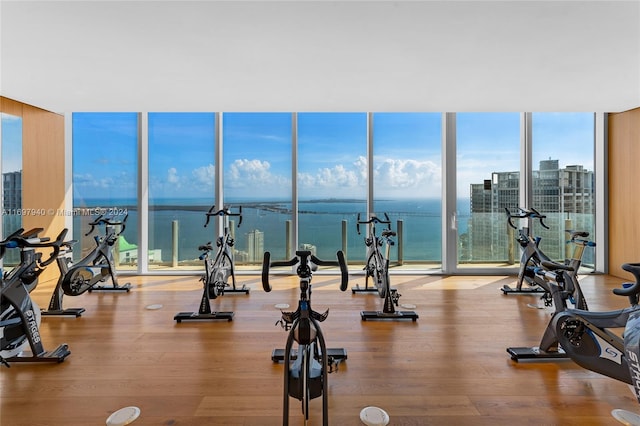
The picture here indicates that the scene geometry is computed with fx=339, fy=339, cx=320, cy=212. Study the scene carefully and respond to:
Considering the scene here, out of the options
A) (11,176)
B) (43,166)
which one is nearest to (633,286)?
(11,176)

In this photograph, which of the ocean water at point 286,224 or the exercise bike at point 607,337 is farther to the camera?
the ocean water at point 286,224

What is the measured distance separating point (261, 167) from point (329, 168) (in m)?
1.16

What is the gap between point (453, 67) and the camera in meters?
3.46

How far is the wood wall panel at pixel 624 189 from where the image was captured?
5188 millimetres

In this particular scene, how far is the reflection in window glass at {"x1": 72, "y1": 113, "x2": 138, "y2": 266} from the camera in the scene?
223 inches

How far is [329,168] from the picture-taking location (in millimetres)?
5805

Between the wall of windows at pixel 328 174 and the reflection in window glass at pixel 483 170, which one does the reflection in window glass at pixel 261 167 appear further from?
the reflection in window glass at pixel 483 170

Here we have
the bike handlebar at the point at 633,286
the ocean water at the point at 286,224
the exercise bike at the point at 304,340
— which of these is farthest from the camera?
the ocean water at the point at 286,224

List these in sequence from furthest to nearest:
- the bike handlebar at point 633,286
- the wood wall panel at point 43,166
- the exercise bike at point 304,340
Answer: the wood wall panel at point 43,166
the bike handlebar at point 633,286
the exercise bike at point 304,340

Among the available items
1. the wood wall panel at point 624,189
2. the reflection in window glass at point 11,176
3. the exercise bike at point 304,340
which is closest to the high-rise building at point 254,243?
the reflection in window glass at point 11,176

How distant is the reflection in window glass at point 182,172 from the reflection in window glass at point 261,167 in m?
0.30

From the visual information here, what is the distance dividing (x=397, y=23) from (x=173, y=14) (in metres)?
1.67

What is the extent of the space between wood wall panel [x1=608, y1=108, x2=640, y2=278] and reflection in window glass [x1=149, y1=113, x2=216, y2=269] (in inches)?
261

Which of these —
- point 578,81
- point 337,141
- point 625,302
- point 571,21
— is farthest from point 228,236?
point 625,302
